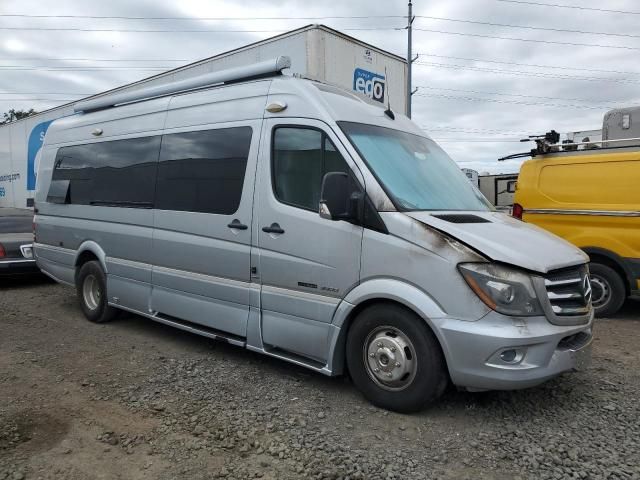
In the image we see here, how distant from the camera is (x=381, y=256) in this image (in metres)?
3.77

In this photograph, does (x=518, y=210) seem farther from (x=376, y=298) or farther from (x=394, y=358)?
(x=394, y=358)

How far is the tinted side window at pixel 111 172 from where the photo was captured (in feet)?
18.9

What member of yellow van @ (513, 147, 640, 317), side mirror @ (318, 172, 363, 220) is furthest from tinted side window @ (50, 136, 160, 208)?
yellow van @ (513, 147, 640, 317)

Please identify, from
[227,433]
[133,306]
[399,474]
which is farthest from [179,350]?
[399,474]

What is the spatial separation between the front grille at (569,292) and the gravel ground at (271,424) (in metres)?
0.77

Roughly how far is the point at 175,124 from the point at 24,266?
5114mm

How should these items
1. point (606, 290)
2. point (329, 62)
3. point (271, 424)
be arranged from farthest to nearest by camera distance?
point (606, 290)
point (329, 62)
point (271, 424)

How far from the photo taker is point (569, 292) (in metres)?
3.75

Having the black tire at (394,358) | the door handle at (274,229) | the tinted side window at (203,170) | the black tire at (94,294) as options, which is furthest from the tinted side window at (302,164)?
the black tire at (94,294)

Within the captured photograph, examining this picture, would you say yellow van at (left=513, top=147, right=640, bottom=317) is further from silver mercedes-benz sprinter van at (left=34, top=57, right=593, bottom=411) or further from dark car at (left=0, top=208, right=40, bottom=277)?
dark car at (left=0, top=208, right=40, bottom=277)

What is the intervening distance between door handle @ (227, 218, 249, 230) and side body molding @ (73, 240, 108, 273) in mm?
2352

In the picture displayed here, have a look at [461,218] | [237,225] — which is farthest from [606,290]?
[237,225]

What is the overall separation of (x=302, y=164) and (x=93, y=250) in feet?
11.1

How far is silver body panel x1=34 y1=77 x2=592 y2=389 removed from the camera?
347 cm
